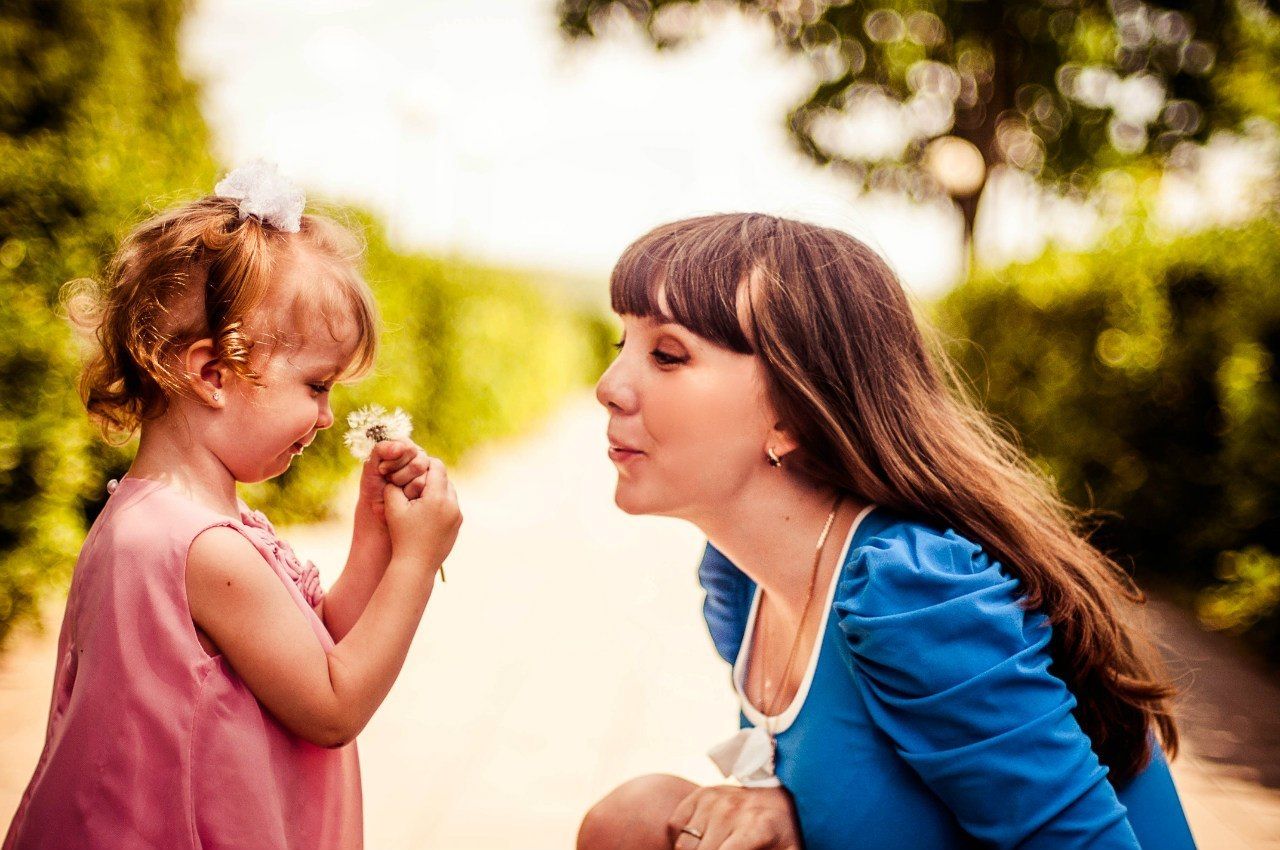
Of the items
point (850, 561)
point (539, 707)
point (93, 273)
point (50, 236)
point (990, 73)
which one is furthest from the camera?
point (990, 73)

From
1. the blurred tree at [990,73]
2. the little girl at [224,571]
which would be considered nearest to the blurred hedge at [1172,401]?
the little girl at [224,571]

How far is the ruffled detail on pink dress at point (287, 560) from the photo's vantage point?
1815 millimetres

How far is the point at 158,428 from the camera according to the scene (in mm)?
1770

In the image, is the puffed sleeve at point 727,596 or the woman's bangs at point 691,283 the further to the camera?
the puffed sleeve at point 727,596

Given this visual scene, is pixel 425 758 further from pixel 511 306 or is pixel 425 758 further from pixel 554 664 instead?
pixel 511 306

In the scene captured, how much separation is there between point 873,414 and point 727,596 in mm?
677

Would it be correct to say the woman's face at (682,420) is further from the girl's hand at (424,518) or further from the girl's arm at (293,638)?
the girl's arm at (293,638)

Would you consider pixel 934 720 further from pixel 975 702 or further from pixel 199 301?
pixel 199 301

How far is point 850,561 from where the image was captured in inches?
65.2

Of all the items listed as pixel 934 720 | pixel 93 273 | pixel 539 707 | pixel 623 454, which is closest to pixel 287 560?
pixel 623 454

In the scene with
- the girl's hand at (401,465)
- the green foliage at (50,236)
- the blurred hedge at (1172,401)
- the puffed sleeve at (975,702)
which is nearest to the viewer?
the puffed sleeve at (975,702)

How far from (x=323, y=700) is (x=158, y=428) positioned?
0.59 m

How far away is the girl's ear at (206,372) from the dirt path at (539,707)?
211 centimetres

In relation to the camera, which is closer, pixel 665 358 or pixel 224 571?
pixel 224 571
